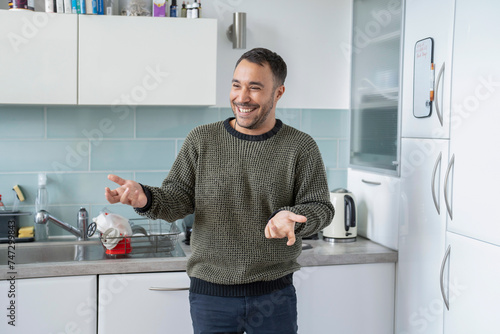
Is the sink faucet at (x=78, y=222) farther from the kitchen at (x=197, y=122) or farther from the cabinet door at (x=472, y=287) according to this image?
the cabinet door at (x=472, y=287)

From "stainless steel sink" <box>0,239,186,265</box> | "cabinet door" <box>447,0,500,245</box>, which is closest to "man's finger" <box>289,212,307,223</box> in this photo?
"cabinet door" <box>447,0,500,245</box>

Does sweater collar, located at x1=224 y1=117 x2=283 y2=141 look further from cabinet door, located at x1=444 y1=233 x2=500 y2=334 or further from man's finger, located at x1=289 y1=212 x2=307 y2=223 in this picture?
cabinet door, located at x1=444 y1=233 x2=500 y2=334

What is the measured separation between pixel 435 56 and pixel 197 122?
110 cm

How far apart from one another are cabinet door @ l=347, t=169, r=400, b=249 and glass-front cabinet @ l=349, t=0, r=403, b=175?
5 centimetres

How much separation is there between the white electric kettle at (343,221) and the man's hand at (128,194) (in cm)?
118

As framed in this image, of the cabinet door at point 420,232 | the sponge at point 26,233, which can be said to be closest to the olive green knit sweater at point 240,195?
the cabinet door at point 420,232

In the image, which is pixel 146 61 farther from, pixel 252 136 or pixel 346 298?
pixel 346 298

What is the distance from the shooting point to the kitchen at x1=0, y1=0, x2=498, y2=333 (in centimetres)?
240

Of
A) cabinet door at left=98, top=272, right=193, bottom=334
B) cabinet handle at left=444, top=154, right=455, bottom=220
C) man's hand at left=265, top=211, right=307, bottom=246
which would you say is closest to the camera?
man's hand at left=265, top=211, right=307, bottom=246

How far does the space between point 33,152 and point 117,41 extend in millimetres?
651

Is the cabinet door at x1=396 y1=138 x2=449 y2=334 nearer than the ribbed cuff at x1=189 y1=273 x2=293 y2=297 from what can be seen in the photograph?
No

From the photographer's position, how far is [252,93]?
5.13 ft

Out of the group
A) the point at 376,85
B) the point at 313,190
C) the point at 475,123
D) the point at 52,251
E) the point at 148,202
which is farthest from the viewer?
the point at 376,85

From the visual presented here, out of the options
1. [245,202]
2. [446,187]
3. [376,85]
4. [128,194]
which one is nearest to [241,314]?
[245,202]
